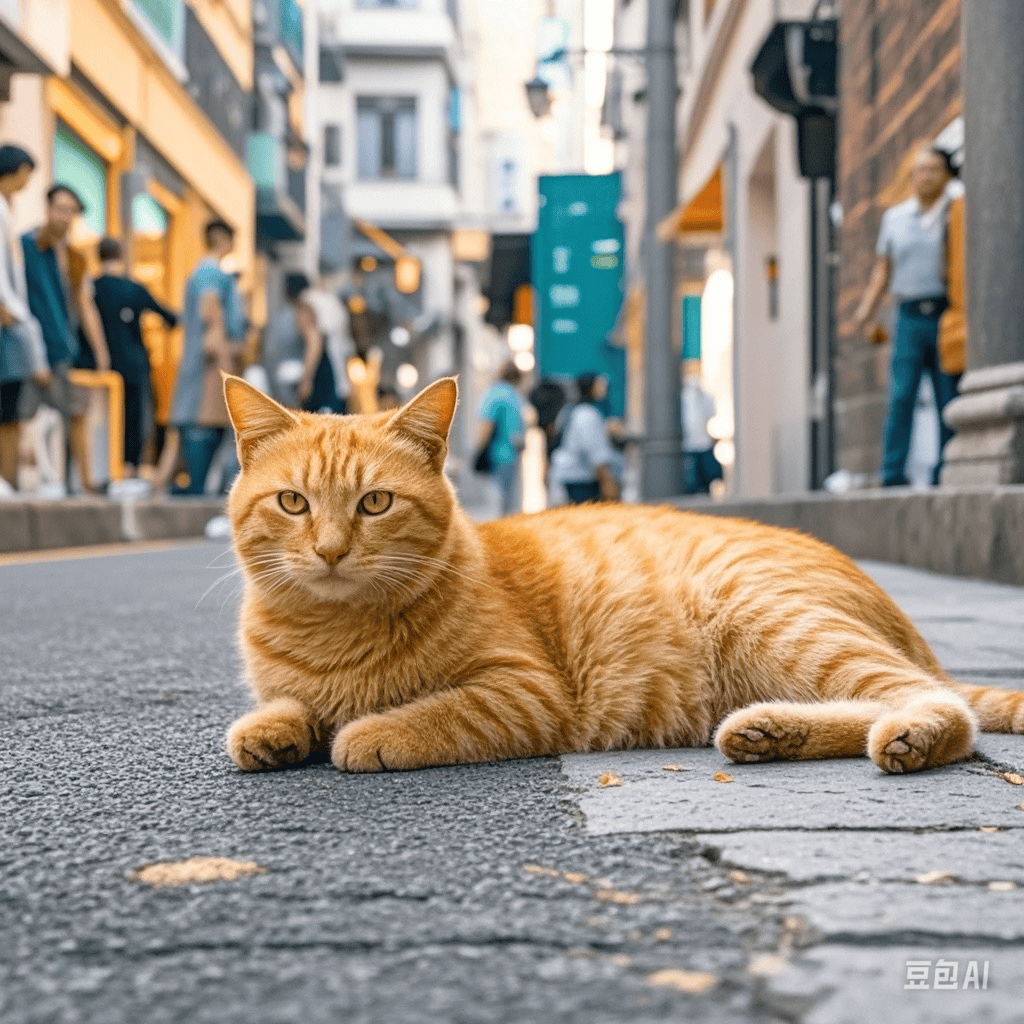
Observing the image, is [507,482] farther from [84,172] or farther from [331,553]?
[331,553]

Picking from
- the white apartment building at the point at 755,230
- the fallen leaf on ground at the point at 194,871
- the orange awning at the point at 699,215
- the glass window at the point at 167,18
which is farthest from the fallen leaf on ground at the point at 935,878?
the glass window at the point at 167,18

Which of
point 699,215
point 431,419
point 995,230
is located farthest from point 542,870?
point 699,215

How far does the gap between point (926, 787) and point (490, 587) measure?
918 millimetres

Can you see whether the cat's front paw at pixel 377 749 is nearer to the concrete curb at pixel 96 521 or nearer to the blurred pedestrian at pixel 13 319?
the blurred pedestrian at pixel 13 319

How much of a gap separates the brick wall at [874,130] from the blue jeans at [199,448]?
15.8 ft

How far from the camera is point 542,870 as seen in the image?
1461 mm

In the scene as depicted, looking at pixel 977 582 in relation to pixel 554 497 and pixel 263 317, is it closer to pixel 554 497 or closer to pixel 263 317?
pixel 554 497

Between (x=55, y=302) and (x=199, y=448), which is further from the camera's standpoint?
(x=199, y=448)

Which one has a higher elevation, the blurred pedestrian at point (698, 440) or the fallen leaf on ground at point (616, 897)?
the blurred pedestrian at point (698, 440)

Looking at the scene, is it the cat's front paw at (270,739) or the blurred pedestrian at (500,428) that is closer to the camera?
the cat's front paw at (270,739)

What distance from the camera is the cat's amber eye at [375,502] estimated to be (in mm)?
2432

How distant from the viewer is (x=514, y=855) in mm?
1536

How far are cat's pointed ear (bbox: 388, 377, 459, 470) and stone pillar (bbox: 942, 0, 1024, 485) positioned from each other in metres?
2.99

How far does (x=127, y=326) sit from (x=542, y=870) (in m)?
9.18
